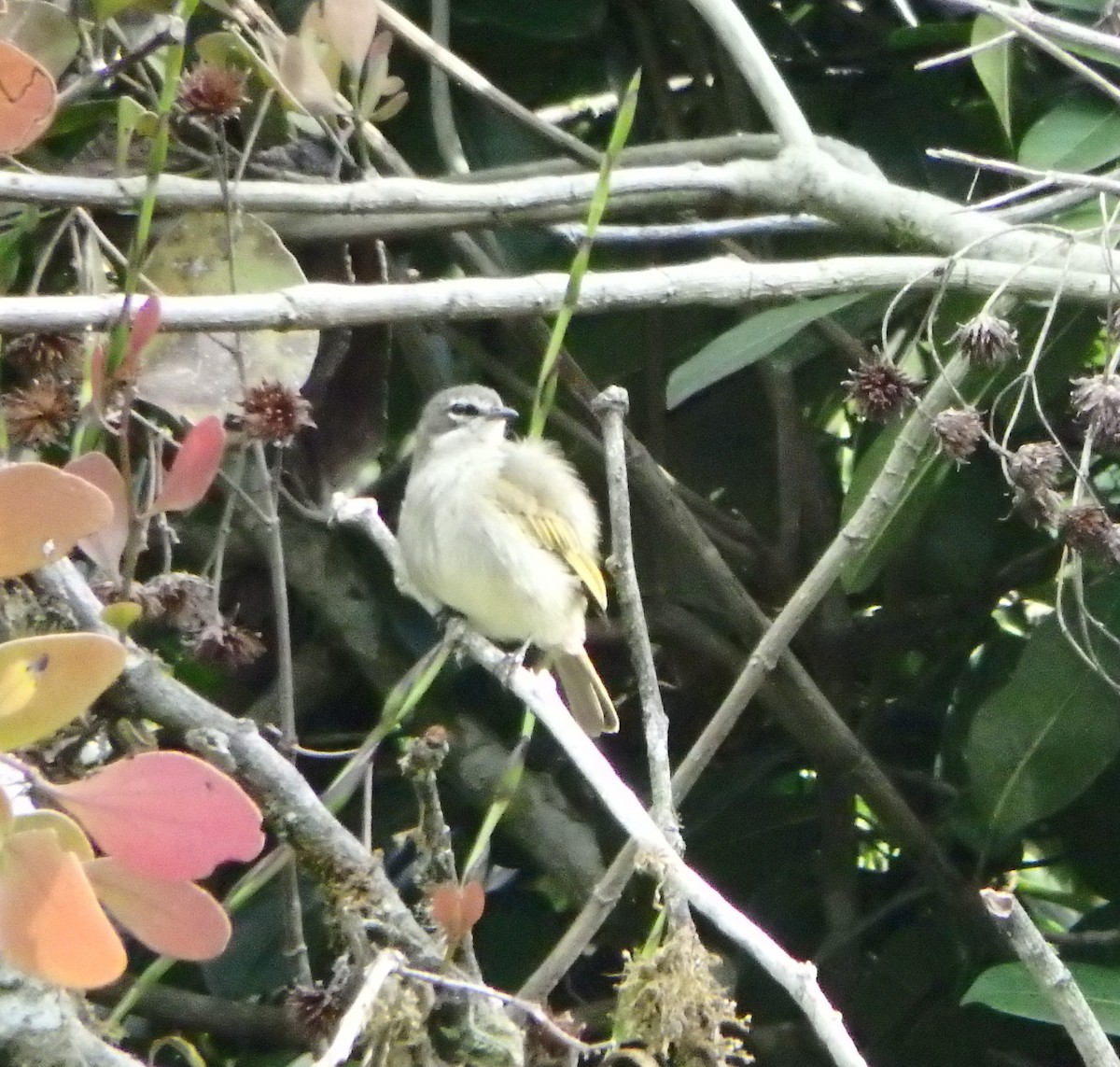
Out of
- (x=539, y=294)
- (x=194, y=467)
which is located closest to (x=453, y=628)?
(x=539, y=294)

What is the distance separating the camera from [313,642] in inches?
138

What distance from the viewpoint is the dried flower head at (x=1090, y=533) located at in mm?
2090

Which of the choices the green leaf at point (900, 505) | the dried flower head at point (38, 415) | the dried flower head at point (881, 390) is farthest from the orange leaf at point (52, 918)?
the green leaf at point (900, 505)

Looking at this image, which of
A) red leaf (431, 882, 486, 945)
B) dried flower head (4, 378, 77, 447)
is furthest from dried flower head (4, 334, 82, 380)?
red leaf (431, 882, 486, 945)

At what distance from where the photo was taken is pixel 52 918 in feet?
3.34

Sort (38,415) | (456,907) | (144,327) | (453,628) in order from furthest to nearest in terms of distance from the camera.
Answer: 1. (453,628)
2. (38,415)
3. (456,907)
4. (144,327)

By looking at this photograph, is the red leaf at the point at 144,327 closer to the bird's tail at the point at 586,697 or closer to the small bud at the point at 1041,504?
the small bud at the point at 1041,504

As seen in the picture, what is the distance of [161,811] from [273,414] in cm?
105

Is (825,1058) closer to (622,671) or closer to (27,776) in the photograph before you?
(622,671)

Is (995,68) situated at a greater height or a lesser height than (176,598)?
greater

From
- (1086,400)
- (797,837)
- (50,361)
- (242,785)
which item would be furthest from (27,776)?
(797,837)

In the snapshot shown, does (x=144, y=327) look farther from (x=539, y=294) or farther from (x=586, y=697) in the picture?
(x=586, y=697)

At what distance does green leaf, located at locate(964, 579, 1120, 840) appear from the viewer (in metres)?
3.06

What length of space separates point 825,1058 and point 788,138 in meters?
1.75
